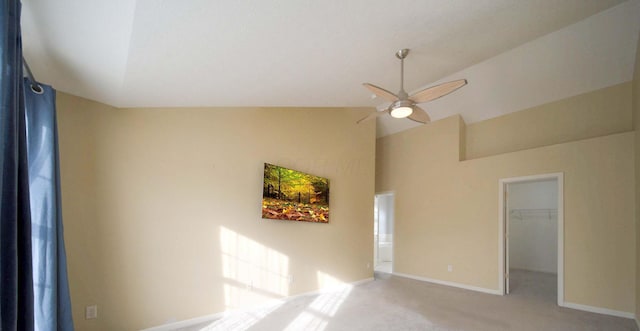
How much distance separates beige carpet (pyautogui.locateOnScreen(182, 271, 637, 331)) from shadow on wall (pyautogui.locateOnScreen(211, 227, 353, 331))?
1 centimetres

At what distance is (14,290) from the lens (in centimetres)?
125

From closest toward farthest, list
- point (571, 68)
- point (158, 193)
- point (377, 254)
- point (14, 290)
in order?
point (14, 290), point (158, 193), point (571, 68), point (377, 254)

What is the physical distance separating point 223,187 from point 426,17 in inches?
110

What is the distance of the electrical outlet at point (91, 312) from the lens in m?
2.56

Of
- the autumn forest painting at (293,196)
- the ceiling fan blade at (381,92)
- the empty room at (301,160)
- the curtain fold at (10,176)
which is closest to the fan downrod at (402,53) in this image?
the empty room at (301,160)

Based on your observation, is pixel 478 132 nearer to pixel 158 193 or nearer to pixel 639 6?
pixel 639 6

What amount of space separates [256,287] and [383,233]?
6.19 metres

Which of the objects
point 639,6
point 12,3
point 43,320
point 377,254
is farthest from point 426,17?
point 377,254

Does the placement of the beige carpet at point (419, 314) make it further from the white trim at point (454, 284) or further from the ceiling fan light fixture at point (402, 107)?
the ceiling fan light fixture at point (402, 107)

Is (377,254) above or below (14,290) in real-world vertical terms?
below

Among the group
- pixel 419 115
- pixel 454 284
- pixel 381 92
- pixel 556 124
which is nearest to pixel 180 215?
pixel 381 92

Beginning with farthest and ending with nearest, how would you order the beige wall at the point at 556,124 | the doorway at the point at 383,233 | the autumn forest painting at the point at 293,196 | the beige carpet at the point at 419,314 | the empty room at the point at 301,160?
1. the doorway at the point at 383,233
2. the beige wall at the point at 556,124
3. the autumn forest painting at the point at 293,196
4. the beige carpet at the point at 419,314
5. the empty room at the point at 301,160

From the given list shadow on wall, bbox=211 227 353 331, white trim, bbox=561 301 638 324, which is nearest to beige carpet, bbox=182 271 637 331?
shadow on wall, bbox=211 227 353 331

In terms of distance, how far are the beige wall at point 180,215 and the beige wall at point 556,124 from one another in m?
3.34
